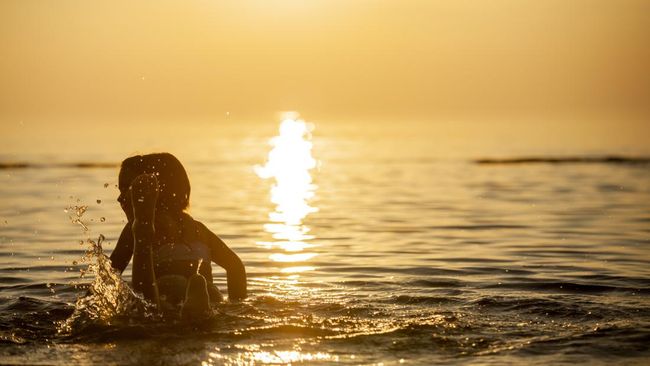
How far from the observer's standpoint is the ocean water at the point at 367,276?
7477 mm

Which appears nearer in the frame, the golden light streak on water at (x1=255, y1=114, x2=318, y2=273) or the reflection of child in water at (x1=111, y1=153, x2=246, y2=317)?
the reflection of child in water at (x1=111, y1=153, x2=246, y2=317)

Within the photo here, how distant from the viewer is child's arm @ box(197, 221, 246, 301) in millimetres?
9172

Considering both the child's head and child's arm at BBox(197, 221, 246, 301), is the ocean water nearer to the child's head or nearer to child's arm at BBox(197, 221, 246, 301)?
child's arm at BBox(197, 221, 246, 301)

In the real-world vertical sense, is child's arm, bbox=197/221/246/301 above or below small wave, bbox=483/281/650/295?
above

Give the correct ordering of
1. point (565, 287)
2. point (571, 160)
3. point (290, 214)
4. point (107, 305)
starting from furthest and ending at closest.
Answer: point (571, 160) < point (290, 214) < point (565, 287) < point (107, 305)

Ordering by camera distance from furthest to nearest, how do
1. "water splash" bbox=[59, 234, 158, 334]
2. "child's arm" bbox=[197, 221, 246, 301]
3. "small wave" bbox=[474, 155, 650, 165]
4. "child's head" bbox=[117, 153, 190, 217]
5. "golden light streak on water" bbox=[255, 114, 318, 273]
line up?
"small wave" bbox=[474, 155, 650, 165] < "golden light streak on water" bbox=[255, 114, 318, 273] < "child's arm" bbox=[197, 221, 246, 301] < "child's head" bbox=[117, 153, 190, 217] < "water splash" bbox=[59, 234, 158, 334]

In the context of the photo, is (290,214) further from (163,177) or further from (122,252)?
(163,177)

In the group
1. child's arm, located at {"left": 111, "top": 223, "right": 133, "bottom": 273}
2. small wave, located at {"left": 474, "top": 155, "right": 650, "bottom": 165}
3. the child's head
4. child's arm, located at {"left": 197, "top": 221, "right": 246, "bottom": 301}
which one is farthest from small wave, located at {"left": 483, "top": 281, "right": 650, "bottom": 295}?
small wave, located at {"left": 474, "top": 155, "right": 650, "bottom": 165}

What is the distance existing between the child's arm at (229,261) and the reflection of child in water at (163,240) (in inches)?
0.7

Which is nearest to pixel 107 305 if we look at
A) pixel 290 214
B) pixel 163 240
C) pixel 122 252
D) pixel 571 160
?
pixel 122 252

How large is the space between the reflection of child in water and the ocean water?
23 centimetres

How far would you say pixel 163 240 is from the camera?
28.2ft

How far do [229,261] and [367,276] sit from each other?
9.55 feet

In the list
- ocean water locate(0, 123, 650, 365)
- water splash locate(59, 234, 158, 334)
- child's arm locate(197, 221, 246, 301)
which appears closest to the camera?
ocean water locate(0, 123, 650, 365)
